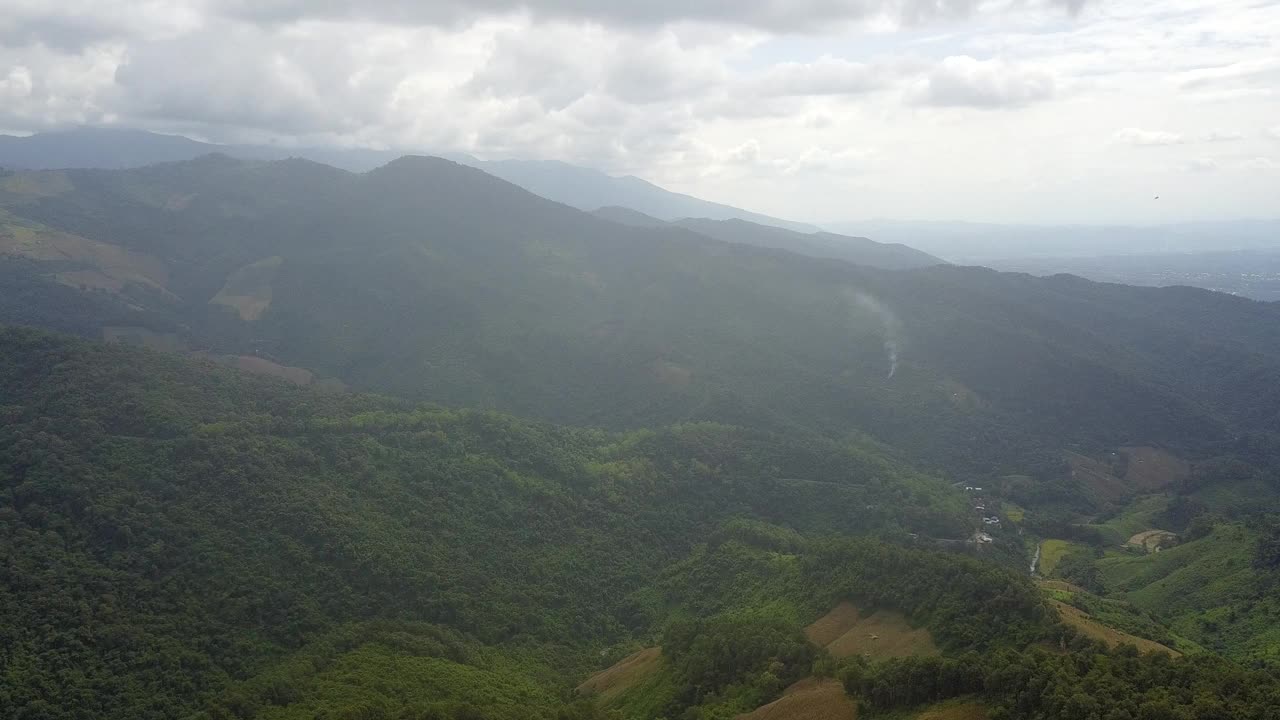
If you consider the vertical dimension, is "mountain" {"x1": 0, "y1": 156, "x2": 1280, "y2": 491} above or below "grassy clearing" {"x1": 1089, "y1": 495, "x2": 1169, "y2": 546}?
above

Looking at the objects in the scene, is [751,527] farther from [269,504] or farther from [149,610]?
[149,610]

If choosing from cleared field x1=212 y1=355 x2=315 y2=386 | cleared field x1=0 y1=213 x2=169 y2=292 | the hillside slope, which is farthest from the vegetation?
cleared field x1=0 y1=213 x2=169 y2=292

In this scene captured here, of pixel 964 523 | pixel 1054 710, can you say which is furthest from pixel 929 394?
pixel 1054 710

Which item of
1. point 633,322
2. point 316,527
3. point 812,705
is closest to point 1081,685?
point 812,705

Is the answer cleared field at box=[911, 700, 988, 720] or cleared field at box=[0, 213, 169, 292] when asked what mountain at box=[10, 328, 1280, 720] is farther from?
cleared field at box=[0, 213, 169, 292]

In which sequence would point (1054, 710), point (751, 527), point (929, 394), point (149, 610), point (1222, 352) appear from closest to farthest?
point (1054, 710)
point (149, 610)
point (751, 527)
point (929, 394)
point (1222, 352)
